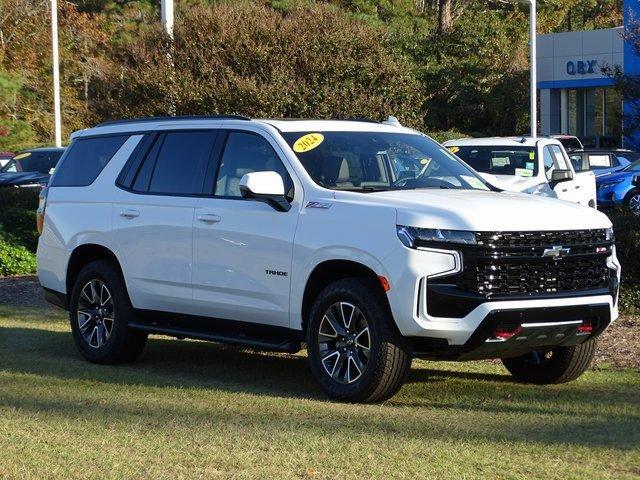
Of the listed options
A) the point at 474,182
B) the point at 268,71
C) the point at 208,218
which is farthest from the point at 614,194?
the point at 208,218

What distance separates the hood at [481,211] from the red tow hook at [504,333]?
63 centimetres

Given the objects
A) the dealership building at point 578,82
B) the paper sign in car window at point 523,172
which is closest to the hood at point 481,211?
the paper sign in car window at point 523,172

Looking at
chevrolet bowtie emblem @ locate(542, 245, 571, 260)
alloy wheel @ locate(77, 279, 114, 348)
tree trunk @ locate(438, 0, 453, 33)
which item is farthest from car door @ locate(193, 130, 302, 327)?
tree trunk @ locate(438, 0, 453, 33)

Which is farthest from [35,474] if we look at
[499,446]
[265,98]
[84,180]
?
[265,98]

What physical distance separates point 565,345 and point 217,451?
109 inches

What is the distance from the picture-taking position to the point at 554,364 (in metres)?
9.25

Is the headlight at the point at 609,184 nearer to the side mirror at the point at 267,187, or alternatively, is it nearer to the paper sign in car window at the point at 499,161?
the paper sign in car window at the point at 499,161

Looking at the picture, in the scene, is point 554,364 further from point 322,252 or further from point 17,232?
point 17,232

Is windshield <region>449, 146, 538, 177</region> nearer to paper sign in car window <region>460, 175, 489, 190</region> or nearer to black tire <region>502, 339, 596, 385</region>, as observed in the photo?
paper sign in car window <region>460, 175, 489, 190</region>

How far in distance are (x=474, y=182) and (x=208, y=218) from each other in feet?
6.59

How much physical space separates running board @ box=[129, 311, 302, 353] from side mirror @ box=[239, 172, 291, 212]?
89 cm

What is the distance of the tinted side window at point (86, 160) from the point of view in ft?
35.2

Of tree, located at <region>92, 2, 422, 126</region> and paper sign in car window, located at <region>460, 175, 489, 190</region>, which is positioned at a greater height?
tree, located at <region>92, 2, 422, 126</region>

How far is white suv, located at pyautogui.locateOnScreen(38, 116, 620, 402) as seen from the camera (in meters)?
7.98
